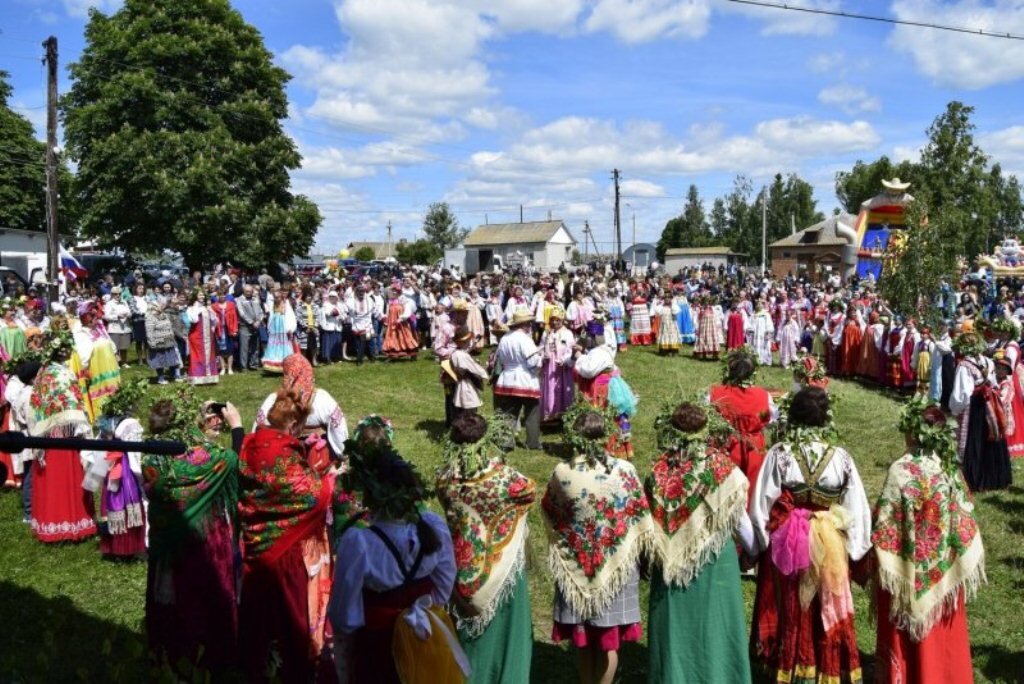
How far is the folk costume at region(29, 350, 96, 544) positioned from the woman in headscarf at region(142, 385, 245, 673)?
297 cm

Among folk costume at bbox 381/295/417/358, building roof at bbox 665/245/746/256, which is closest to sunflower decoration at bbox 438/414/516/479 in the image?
folk costume at bbox 381/295/417/358

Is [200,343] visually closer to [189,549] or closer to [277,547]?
[189,549]

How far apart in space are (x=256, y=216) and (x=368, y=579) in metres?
29.8

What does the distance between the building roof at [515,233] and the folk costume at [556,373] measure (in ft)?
234

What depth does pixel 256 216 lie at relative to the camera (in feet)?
104

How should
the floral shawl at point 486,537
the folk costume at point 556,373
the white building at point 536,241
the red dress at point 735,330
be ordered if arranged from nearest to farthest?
the floral shawl at point 486,537 < the folk costume at point 556,373 < the red dress at point 735,330 < the white building at point 536,241

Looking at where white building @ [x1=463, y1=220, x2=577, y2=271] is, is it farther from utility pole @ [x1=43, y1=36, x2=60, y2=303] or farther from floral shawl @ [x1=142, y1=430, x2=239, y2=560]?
floral shawl @ [x1=142, y1=430, x2=239, y2=560]

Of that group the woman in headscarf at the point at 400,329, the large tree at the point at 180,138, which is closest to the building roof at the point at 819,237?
the large tree at the point at 180,138

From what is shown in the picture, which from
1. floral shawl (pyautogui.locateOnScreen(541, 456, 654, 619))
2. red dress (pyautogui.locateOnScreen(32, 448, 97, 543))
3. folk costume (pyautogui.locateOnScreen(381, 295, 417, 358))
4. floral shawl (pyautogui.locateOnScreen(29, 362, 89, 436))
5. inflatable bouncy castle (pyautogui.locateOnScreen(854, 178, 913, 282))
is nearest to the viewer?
floral shawl (pyautogui.locateOnScreen(541, 456, 654, 619))

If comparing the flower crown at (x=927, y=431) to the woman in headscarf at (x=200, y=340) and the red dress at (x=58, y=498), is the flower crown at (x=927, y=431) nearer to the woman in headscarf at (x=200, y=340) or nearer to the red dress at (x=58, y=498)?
the red dress at (x=58, y=498)

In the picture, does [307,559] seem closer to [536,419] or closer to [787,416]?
[787,416]

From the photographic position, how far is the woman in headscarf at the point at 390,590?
3.81 metres

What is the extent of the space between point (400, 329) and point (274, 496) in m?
13.9

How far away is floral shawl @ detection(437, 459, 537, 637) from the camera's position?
15.1 ft
